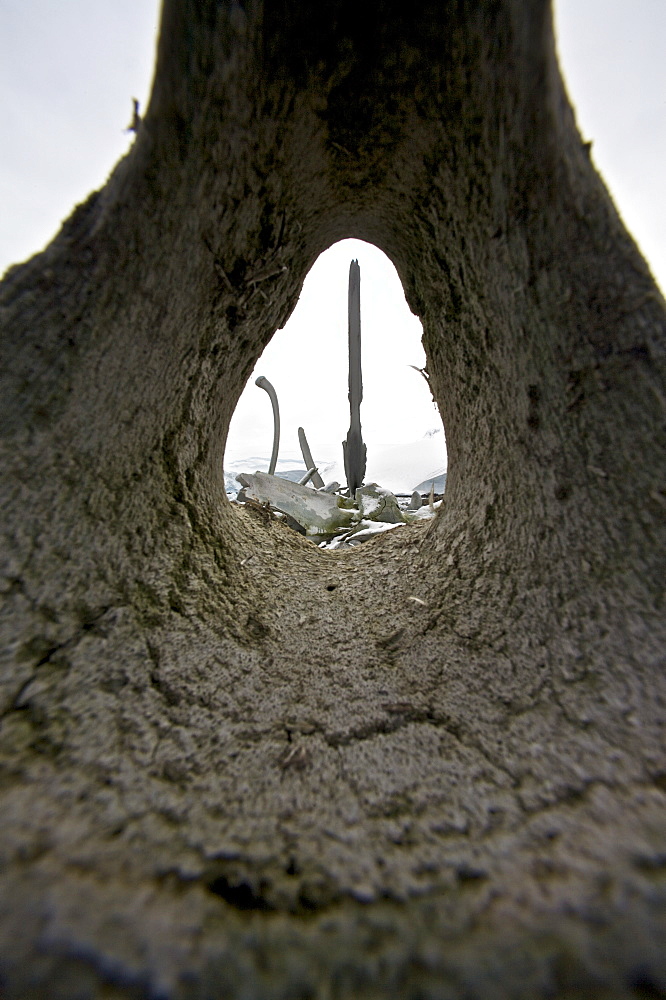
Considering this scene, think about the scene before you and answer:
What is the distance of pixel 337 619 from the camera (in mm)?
626

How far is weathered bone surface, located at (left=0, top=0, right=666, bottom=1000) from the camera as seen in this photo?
0.74ft

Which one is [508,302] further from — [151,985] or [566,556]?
[151,985]

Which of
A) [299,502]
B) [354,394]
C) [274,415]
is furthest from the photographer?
[274,415]

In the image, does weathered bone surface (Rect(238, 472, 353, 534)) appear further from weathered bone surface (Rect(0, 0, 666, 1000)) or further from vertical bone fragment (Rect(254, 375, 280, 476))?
vertical bone fragment (Rect(254, 375, 280, 476))

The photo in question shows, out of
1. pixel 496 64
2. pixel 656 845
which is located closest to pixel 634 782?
pixel 656 845

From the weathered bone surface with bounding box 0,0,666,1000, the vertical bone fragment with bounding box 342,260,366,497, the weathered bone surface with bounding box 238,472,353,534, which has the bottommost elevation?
the weathered bone surface with bounding box 0,0,666,1000

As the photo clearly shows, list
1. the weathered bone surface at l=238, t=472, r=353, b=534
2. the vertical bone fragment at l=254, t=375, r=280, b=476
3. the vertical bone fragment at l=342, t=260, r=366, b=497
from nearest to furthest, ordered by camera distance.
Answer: the weathered bone surface at l=238, t=472, r=353, b=534, the vertical bone fragment at l=342, t=260, r=366, b=497, the vertical bone fragment at l=254, t=375, r=280, b=476

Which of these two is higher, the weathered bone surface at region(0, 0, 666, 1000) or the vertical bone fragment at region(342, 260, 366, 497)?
the vertical bone fragment at region(342, 260, 366, 497)

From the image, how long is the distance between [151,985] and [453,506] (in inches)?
23.3

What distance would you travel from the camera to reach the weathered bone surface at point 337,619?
22 cm

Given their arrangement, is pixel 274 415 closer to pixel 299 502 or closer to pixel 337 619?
pixel 299 502

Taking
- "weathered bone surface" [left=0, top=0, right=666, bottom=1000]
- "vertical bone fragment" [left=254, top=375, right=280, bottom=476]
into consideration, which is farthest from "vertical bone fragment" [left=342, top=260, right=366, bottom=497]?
"weathered bone surface" [left=0, top=0, right=666, bottom=1000]

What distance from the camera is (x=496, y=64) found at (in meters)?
0.36

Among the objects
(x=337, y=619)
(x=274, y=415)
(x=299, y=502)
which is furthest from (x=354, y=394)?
(x=337, y=619)
